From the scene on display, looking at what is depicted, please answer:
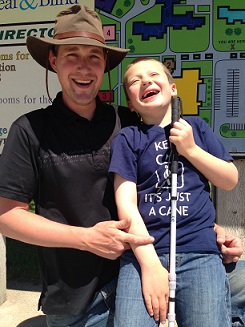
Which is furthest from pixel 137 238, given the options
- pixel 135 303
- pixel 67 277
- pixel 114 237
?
pixel 67 277

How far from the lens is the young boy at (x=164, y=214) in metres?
2.01

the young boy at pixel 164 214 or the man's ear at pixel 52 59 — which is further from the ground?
the man's ear at pixel 52 59

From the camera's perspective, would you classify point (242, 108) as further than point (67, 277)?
Yes

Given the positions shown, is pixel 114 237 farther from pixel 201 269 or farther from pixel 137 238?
pixel 201 269

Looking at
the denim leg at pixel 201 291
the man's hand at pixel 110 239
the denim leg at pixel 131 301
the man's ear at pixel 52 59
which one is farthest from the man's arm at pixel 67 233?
the man's ear at pixel 52 59

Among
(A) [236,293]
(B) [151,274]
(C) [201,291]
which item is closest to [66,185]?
(B) [151,274]

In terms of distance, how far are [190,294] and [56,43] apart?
1.28m

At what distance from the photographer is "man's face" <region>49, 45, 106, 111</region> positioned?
85.5 inches

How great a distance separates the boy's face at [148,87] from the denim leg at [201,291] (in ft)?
2.45

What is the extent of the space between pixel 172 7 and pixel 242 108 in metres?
0.96

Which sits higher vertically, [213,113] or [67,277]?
[213,113]

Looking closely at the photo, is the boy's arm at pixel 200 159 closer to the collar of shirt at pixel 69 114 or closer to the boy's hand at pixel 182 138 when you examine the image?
the boy's hand at pixel 182 138

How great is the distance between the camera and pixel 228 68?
3531 mm

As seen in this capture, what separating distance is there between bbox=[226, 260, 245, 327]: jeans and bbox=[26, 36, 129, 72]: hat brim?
1.22 m
